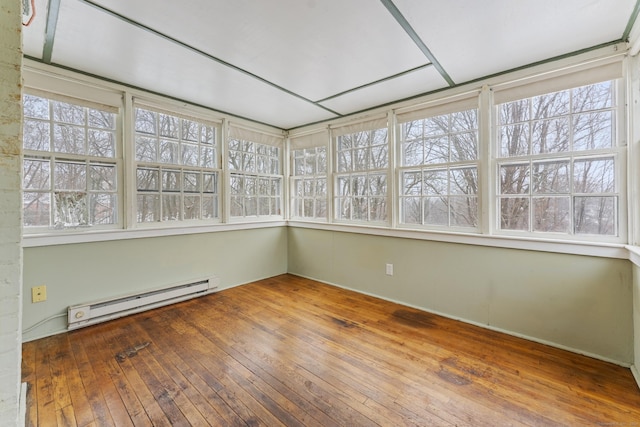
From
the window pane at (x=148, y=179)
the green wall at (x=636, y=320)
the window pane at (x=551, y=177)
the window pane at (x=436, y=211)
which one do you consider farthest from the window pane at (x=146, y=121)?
the green wall at (x=636, y=320)

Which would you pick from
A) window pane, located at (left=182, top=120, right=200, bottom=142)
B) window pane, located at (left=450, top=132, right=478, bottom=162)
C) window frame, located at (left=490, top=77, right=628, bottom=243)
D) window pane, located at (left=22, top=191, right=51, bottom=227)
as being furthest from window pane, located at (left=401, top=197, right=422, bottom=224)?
window pane, located at (left=22, top=191, right=51, bottom=227)

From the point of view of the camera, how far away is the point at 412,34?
186cm

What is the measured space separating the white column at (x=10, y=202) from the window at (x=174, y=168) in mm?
1812

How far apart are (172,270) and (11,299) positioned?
201 cm

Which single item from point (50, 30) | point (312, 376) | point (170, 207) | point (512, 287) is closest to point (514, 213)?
point (512, 287)

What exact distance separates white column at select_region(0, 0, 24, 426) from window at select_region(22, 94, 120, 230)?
1.64 m

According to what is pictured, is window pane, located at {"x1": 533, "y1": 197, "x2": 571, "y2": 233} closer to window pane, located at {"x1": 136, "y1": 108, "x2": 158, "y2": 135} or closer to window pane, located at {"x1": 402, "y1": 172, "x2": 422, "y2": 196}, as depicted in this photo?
window pane, located at {"x1": 402, "y1": 172, "x2": 422, "y2": 196}

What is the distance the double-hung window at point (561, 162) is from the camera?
2047mm

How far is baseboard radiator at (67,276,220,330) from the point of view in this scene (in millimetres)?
2426

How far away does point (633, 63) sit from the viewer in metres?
1.88

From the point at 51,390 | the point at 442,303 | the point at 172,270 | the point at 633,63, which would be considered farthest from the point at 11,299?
the point at 633,63

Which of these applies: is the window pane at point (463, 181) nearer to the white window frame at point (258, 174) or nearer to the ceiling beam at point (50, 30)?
→ the white window frame at point (258, 174)

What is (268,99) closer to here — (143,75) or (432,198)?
(143,75)

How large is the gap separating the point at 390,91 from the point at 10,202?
2.93m
